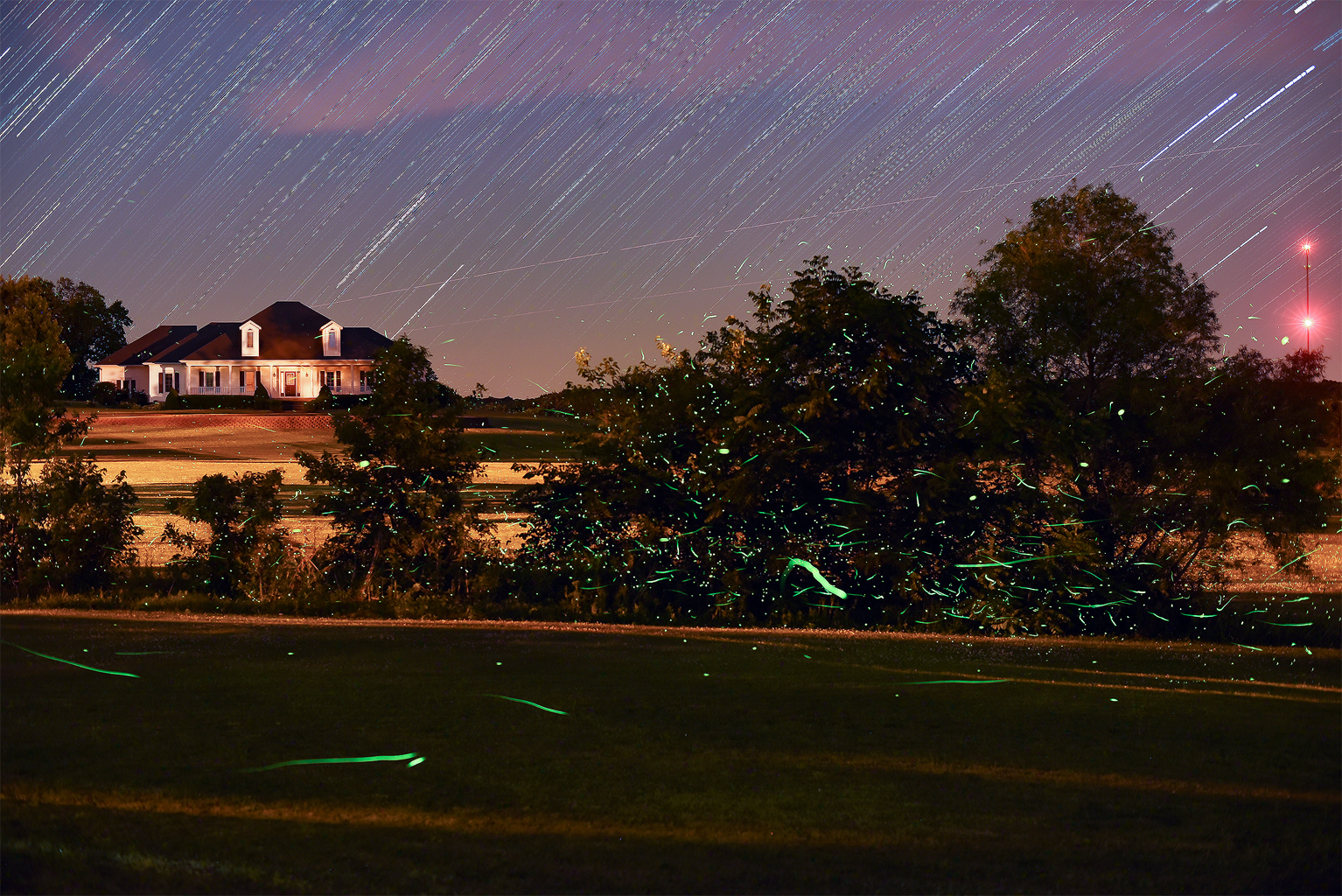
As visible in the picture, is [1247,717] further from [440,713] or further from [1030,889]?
[440,713]

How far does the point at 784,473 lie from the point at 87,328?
230ft

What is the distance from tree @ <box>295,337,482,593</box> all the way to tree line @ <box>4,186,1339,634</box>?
0.04 meters

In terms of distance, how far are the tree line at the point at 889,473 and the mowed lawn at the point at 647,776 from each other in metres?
8.83

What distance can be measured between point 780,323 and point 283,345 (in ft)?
185

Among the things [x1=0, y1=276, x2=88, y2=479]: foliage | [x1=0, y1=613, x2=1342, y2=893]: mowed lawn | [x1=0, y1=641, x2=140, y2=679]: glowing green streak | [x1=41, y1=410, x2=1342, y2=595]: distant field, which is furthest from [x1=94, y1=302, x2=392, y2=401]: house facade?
[x1=0, y1=613, x2=1342, y2=893]: mowed lawn

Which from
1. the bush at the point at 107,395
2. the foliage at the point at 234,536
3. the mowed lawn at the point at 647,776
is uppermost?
the bush at the point at 107,395

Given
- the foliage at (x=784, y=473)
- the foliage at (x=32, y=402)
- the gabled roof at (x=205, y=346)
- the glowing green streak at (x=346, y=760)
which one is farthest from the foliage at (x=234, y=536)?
the gabled roof at (x=205, y=346)

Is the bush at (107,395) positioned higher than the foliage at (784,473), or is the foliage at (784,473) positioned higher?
the bush at (107,395)

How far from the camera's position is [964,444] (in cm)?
2127

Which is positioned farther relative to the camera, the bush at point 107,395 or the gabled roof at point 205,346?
the gabled roof at point 205,346

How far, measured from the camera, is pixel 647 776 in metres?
6.75

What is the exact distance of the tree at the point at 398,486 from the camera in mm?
20703

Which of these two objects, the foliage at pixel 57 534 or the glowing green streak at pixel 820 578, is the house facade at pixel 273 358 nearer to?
the foliage at pixel 57 534

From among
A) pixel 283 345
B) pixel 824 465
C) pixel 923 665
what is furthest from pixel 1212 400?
pixel 283 345
